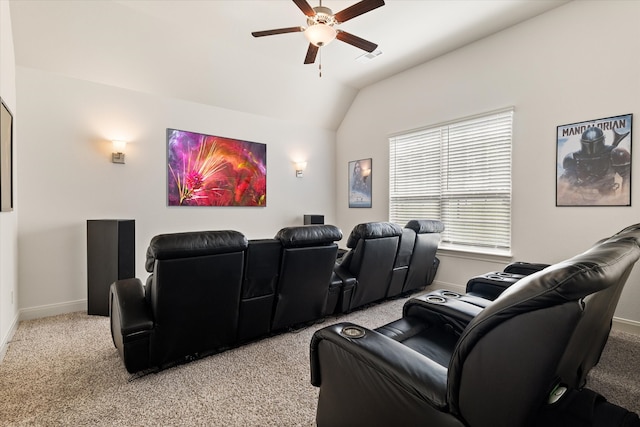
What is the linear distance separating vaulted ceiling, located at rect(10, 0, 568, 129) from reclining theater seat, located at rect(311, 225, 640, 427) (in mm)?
3528

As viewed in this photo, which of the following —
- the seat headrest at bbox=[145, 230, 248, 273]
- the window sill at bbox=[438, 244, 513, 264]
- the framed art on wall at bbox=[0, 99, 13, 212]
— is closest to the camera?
the seat headrest at bbox=[145, 230, 248, 273]

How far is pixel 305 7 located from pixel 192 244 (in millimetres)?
2229

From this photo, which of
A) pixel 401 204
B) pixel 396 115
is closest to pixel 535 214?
pixel 401 204

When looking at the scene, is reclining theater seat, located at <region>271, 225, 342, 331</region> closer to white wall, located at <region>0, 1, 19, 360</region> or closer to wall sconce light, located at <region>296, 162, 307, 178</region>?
white wall, located at <region>0, 1, 19, 360</region>

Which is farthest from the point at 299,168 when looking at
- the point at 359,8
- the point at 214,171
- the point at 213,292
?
the point at 213,292

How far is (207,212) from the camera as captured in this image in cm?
482

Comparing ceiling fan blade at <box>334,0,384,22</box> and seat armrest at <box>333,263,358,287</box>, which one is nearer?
ceiling fan blade at <box>334,0,384,22</box>

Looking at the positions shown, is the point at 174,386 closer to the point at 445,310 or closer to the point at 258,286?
the point at 258,286

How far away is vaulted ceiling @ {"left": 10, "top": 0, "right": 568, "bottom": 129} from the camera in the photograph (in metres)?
3.33

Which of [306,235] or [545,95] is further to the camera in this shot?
[545,95]

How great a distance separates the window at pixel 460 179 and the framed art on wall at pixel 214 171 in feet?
8.04

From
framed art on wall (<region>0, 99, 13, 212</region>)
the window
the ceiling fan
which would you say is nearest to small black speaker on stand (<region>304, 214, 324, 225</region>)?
the window

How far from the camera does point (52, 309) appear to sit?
3.50m

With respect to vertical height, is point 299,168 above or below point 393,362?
above
